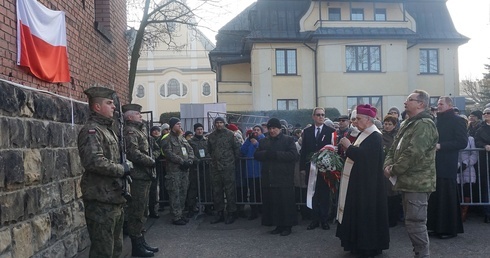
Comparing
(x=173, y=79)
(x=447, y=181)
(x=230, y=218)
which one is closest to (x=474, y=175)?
(x=447, y=181)

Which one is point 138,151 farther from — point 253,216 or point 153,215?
point 253,216

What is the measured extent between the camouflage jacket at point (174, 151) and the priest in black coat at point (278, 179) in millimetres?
1594

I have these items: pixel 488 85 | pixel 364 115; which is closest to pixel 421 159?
pixel 364 115

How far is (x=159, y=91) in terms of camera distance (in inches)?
2409

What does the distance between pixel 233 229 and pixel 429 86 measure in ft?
81.3

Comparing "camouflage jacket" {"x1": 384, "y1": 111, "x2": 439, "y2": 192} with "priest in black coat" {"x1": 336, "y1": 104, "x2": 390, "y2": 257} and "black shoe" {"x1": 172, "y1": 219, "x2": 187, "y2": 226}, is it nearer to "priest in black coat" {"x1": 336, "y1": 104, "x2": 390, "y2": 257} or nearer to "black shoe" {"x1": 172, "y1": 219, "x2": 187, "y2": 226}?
"priest in black coat" {"x1": 336, "y1": 104, "x2": 390, "y2": 257}

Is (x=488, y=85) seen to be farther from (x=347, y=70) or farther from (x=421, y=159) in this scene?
(x=421, y=159)

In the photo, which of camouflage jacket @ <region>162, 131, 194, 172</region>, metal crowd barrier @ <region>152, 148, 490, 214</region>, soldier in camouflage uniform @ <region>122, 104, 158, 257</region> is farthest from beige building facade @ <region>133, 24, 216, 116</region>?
soldier in camouflage uniform @ <region>122, 104, 158, 257</region>

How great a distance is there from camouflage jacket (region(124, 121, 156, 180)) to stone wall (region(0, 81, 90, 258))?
696 millimetres

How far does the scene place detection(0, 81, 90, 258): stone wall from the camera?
4480mm

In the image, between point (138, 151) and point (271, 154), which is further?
point (271, 154)

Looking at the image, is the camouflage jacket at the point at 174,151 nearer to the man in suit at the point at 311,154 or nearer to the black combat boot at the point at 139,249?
the man in suit at the point at 311,154

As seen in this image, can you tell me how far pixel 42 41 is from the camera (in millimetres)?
5672

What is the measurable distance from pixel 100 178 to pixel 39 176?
2.92 ft
